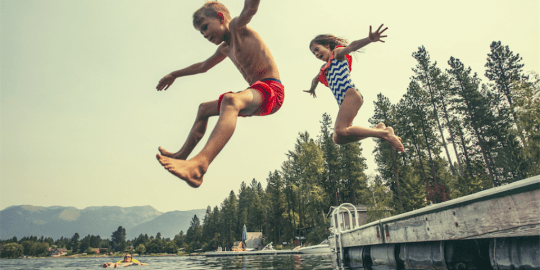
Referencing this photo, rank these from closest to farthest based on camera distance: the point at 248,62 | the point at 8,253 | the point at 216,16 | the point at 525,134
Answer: the point at 216,16
the point at 248,62
the point at 525,134
the point at 8,253

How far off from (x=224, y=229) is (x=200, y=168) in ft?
233

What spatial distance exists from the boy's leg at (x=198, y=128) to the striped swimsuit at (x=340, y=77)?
170cm

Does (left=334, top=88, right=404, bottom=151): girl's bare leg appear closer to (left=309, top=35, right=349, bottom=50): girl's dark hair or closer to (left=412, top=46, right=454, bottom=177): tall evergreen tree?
(left=309, top=35, right=349, bottom=50): girl's dark hair

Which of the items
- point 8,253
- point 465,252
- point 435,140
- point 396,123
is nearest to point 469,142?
point 435,140

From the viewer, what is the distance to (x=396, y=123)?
31.6 metres

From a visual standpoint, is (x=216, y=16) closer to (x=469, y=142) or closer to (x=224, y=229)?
(x=469, y=142)

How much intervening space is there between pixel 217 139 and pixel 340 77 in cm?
211

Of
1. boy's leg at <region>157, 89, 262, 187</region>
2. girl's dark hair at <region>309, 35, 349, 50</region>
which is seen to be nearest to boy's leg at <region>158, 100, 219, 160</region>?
boy's leg at <region>157, 89, 262, 187</region>

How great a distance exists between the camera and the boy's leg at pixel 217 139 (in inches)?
75.3

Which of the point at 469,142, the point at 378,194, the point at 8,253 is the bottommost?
the point at 8,253

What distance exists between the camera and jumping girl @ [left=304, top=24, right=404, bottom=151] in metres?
3.37

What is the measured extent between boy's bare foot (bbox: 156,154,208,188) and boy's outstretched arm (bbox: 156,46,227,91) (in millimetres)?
1658

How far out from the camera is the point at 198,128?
108 inches

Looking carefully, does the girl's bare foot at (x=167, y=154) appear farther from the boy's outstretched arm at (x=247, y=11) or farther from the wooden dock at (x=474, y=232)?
the wooden dock at (x=474, y=232)
